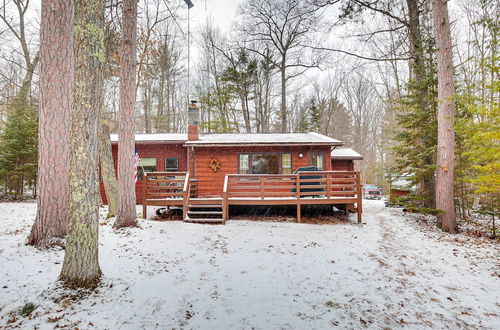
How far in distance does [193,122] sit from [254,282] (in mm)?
8813

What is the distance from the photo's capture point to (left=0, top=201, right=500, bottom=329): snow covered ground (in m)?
2.81

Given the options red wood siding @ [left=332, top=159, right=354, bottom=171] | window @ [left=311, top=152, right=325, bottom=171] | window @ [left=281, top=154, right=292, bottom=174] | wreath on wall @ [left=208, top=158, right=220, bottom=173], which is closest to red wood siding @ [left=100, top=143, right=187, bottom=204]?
wreath on wall @ [left=208, top=158, right=220, bottom=173]

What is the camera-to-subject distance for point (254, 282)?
3756 millimetres

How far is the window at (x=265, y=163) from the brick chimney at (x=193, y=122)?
2404 millimetres

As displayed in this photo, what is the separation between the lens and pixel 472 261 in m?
4.80

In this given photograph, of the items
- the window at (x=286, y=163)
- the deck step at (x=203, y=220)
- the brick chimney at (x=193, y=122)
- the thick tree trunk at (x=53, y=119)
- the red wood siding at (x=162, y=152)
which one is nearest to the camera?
the thick tree trunk at (x=53, y=119)

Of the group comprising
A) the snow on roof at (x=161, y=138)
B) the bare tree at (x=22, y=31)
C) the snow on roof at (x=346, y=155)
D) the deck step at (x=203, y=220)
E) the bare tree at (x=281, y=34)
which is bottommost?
the deck step at (x=203, y=220)

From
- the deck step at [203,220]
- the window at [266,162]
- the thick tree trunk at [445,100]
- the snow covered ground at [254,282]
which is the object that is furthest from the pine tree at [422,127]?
the deck step at [203,220]

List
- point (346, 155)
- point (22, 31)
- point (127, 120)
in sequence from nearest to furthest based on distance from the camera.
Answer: point (127, 120), point (22, 31), point (346, 155)

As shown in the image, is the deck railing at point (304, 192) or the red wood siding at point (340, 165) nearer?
the deck railing at point (304, 192)

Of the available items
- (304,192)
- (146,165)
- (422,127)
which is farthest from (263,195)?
(146,165)

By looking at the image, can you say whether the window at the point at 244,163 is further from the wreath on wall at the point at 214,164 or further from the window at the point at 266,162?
the wreath on wall at the point at 214,164

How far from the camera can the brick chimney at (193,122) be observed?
1084 centimetres

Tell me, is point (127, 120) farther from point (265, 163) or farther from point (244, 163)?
point (265, 163)
